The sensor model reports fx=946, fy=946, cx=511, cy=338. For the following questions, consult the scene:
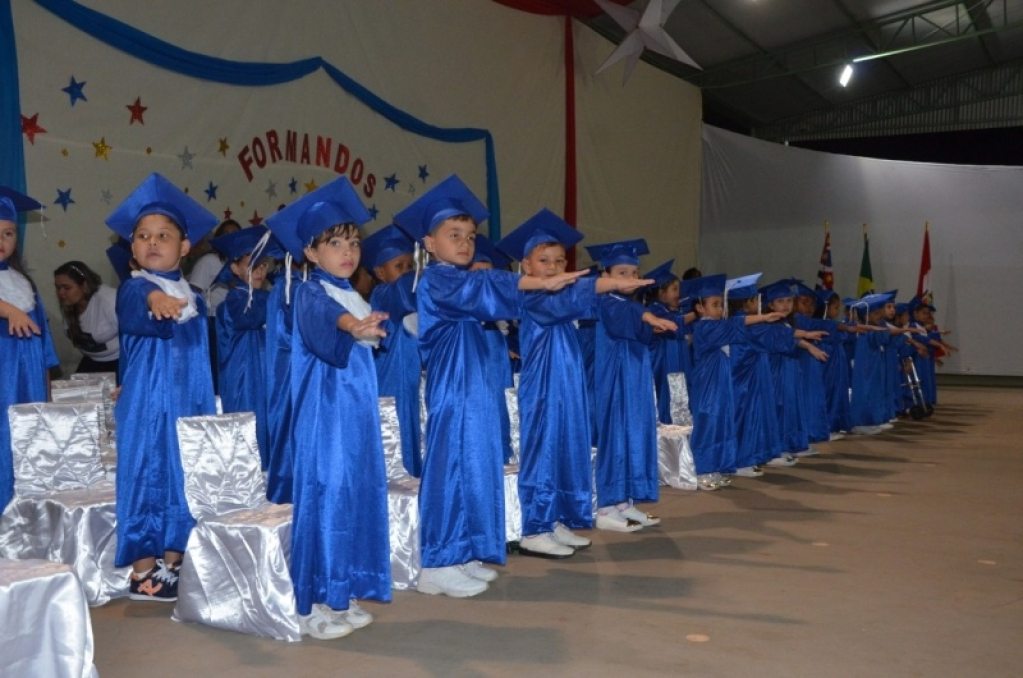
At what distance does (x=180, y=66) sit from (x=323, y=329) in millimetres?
4829

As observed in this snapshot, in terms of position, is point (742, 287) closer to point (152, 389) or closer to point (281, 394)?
point (281, 394)

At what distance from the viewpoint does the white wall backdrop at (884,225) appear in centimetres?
1625

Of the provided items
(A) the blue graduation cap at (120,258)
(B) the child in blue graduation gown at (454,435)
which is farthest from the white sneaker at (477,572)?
(A) the blue graduation cap at (120,258)

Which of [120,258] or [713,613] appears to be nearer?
[713,613]

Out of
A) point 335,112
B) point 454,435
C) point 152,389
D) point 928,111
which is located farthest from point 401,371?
point 928,111

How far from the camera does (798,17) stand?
559 inches

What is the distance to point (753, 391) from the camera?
7.21m

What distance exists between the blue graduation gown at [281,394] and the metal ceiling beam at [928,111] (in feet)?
59.1

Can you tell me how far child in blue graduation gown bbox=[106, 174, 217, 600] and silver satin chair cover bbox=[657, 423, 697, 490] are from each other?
3653 mm

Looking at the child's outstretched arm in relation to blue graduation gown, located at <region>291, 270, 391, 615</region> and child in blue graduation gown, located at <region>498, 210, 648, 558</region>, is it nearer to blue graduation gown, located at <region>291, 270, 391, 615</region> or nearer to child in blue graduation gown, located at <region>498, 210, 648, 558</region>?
blue graduation gown, located at <region>291, 270, 391, 615</region>

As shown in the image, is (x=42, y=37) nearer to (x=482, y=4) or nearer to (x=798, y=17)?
(x=482, y=4)

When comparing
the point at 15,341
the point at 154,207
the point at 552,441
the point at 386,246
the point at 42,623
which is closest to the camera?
the point at 42,623

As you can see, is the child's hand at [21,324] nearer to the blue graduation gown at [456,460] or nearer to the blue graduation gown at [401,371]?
the blue graduation gown at [456,460]

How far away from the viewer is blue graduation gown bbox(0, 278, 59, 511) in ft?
13.5
